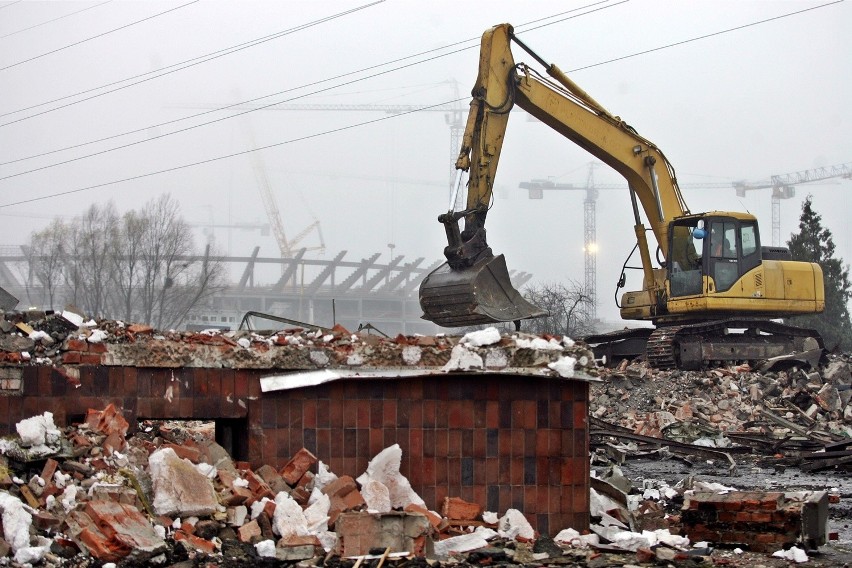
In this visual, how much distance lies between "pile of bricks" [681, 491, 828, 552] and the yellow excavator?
998 cm

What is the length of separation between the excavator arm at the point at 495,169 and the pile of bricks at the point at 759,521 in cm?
753

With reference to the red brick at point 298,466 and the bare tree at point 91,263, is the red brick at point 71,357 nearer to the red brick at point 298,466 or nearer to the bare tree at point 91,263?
the red brick at point 298,466

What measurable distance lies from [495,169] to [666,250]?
673cm

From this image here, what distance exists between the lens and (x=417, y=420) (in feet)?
22.5

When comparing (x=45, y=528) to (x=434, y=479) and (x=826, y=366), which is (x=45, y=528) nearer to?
(x=434, y=479)

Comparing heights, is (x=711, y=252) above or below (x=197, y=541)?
above

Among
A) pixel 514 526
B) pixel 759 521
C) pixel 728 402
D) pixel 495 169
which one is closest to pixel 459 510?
pixel 514 526

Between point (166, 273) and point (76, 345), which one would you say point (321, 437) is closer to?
point (76, 345)

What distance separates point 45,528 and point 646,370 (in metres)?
19.3

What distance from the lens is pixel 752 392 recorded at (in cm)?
2194

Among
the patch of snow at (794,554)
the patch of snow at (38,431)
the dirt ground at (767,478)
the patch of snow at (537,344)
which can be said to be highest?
the patch of snow at (537,344)

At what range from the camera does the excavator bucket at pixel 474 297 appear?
15.5m

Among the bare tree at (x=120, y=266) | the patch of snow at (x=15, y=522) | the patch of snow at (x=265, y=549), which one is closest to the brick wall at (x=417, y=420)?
the patch of snow at (x=265, y=549)

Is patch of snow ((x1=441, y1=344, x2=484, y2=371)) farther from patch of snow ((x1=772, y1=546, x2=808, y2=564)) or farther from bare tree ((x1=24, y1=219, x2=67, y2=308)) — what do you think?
bare tree ((x1=24, y1=219, x2=67, y2=308))
